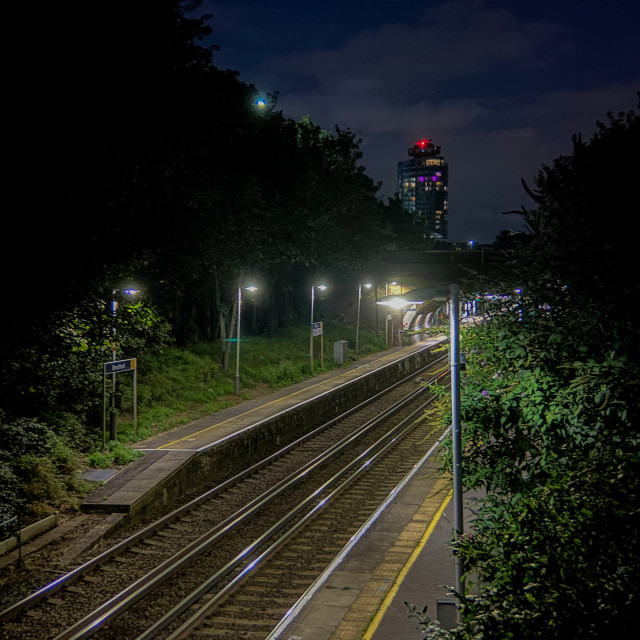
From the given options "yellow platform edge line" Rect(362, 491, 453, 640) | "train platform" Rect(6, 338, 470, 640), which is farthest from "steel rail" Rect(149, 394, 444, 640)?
"yellow platform edge line" Rect(362, 491, 453, 640)

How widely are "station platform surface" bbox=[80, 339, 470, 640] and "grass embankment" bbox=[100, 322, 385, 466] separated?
6.36 ft

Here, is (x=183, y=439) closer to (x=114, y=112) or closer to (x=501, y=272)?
(x=114, y=112)

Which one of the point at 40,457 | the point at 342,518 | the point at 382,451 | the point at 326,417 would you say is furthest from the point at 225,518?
the point at 326,417

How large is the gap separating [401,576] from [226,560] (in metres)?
4.22

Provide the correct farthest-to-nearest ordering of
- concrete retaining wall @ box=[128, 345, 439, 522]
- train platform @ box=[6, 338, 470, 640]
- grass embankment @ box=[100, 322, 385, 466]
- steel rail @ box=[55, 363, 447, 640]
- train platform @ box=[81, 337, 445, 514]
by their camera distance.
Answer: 1. grass embankment @ box=[100, 322, 385, 466]
2. concrete retaining wall @ box=[128, 345, 439, 522]
3. train platform @ box=[81, 337, 445, 514]
4. steel rail @ box=[55, 363, 447, 640]
5. train platform @ box=[6, 338, 470, 640]

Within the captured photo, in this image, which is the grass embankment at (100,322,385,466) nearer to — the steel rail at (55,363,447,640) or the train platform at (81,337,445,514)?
the train platform at (81,337,445,514)

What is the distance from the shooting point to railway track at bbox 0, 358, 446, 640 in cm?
1017

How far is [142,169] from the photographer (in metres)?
17.3

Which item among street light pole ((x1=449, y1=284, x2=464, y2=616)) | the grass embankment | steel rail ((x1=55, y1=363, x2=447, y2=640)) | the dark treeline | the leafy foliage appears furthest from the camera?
the grass embankment

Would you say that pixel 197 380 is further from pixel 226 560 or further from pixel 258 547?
pixel 226 560

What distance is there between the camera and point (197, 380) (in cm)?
2959

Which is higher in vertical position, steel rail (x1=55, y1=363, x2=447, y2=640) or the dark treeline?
the dark treeline

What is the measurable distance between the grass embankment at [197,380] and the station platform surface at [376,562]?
194 centimetres

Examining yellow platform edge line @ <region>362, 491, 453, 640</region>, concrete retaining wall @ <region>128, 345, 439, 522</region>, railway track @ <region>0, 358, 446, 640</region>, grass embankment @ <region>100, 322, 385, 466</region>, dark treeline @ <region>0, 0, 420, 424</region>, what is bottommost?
railway track @ <region>0, 358, 446, 640</region>
